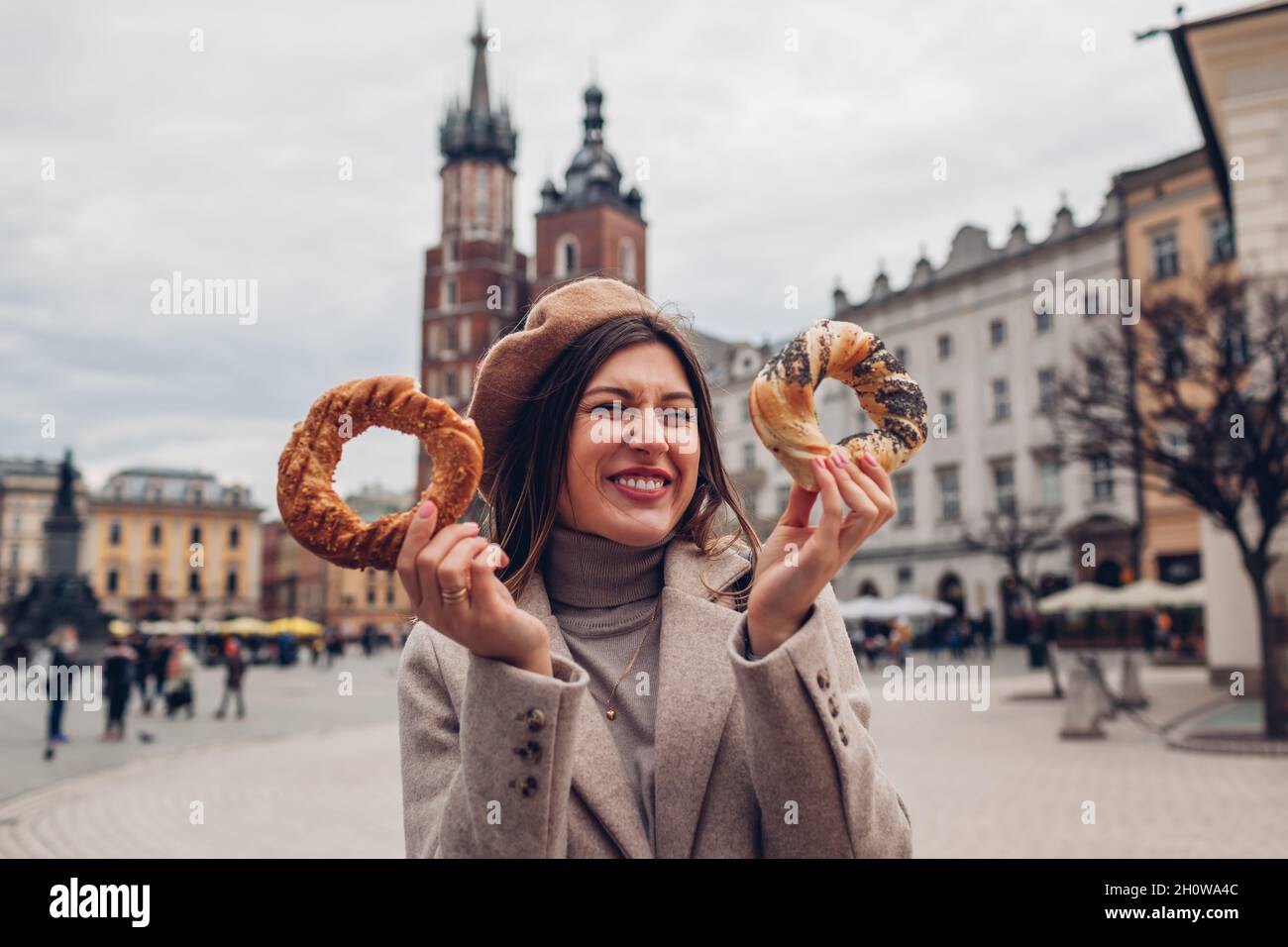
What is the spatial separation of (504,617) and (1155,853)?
8.31 meters

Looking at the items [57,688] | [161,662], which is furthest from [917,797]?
[161,662]

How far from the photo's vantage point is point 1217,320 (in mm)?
17062

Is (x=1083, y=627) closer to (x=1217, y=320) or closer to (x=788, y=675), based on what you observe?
(x=1217, y=320)

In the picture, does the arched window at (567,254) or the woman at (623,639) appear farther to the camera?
the arched window at (567,254)

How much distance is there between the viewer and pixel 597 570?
239 cm

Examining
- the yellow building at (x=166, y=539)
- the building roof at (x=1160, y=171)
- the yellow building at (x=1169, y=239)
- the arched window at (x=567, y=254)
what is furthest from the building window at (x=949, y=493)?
the yellow building at (x=166, y=539)

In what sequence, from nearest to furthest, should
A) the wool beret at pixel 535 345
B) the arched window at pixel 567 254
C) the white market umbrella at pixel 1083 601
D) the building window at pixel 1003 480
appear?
the wool beret at pixel 535 345, the white market umbrella at pixel 1083 601, the building window at pixel 1003 480, the arched window at pixel 567 254

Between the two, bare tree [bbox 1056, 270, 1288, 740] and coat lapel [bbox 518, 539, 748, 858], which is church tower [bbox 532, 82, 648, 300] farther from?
coat lapel [bbox 518, 539, 748, 858]

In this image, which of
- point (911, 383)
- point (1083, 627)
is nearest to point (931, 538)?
point (1083, 627)

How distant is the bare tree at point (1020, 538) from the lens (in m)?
31.5

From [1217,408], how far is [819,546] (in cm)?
1687

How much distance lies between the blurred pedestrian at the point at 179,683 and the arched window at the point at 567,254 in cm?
5371

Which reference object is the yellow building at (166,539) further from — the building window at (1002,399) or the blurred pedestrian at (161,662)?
the blurred pedestrian at (161,662)

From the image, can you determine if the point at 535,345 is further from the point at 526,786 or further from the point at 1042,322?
the point at 1042,322
